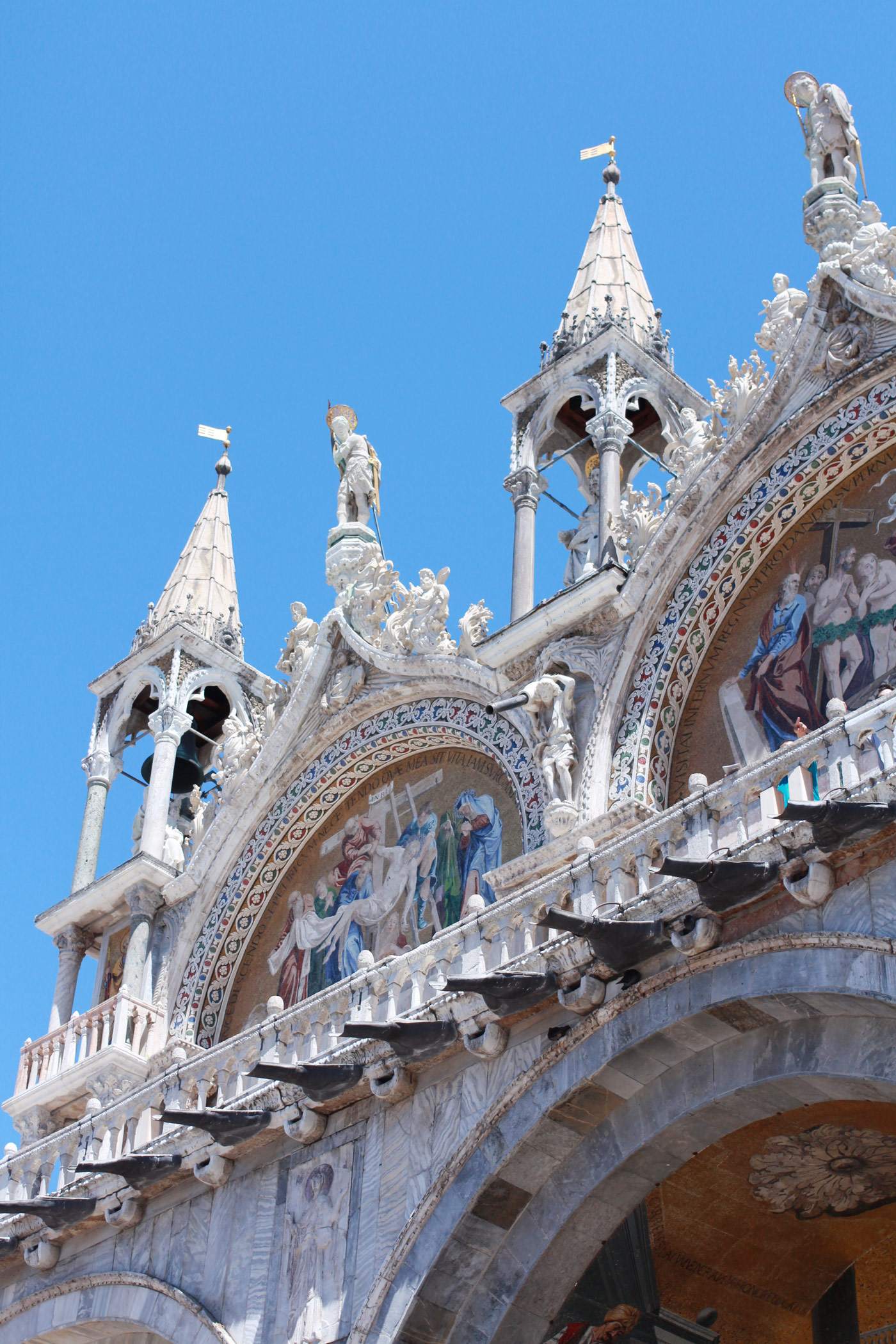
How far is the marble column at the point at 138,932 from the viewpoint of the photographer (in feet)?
62.0

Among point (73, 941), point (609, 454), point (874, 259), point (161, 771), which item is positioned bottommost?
point (73, 941)

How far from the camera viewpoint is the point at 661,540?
1606cm

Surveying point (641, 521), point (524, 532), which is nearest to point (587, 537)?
point (524, 532)

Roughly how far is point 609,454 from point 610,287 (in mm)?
2400

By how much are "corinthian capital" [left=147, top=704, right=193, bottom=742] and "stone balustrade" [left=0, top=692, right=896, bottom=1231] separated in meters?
4.78

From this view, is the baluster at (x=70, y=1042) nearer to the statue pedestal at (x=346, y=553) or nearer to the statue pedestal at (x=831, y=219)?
the statue pedestal at (x=346, y=553)

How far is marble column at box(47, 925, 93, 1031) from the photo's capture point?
20016mm

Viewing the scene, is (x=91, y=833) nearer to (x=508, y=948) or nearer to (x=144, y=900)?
(x=144, y=900)

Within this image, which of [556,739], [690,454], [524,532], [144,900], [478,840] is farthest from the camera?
[144,900]

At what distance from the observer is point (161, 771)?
20.7 metres

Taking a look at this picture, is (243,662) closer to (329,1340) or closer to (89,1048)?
(89,1048)

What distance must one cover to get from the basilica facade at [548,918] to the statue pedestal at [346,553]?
0.05 meters

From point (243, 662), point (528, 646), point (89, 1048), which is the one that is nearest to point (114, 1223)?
point (89, 1048)

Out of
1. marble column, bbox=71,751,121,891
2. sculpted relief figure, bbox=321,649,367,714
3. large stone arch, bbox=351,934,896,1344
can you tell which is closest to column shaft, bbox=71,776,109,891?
marble column, bbox=71,751,121,891
